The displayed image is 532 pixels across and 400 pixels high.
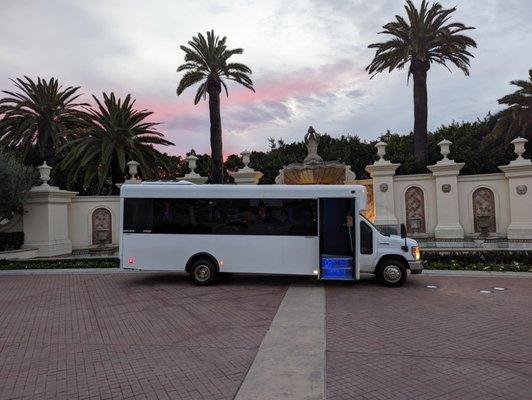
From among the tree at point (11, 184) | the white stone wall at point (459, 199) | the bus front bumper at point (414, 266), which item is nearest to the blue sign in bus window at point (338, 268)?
the bus front bumper at point (414, 266)

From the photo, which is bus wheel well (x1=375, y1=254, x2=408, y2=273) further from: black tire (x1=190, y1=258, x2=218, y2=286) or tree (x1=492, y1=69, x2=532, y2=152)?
tree (x1=492, y1=69, x2=532, y2=152)

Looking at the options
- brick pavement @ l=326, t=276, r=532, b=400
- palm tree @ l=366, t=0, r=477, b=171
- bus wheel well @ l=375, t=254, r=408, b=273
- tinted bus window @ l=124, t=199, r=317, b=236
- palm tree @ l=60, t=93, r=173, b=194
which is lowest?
brick pavement @ l=326, t=276, r=532, b=400

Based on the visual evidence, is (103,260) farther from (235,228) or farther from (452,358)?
(452,358)

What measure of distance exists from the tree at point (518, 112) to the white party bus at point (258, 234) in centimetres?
2202

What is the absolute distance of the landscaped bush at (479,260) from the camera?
13539mm

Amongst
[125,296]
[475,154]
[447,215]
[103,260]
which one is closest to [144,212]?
[125,296]

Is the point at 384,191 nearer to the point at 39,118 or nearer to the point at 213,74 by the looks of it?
the point at 213,74

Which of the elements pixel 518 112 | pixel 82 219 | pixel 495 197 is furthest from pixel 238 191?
pixel 518 112

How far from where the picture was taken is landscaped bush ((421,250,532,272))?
1354cm

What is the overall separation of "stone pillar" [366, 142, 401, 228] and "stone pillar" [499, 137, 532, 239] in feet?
16.7

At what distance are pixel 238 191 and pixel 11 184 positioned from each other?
11227 millimetres

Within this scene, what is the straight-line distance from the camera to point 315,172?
23438mm

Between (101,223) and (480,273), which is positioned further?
(101,223)

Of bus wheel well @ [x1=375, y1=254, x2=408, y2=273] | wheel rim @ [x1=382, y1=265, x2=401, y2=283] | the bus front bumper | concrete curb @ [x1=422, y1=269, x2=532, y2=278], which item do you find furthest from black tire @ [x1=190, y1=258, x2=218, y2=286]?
concrete curb @ [x1=422, y1=269, x2=532, y2=278]
